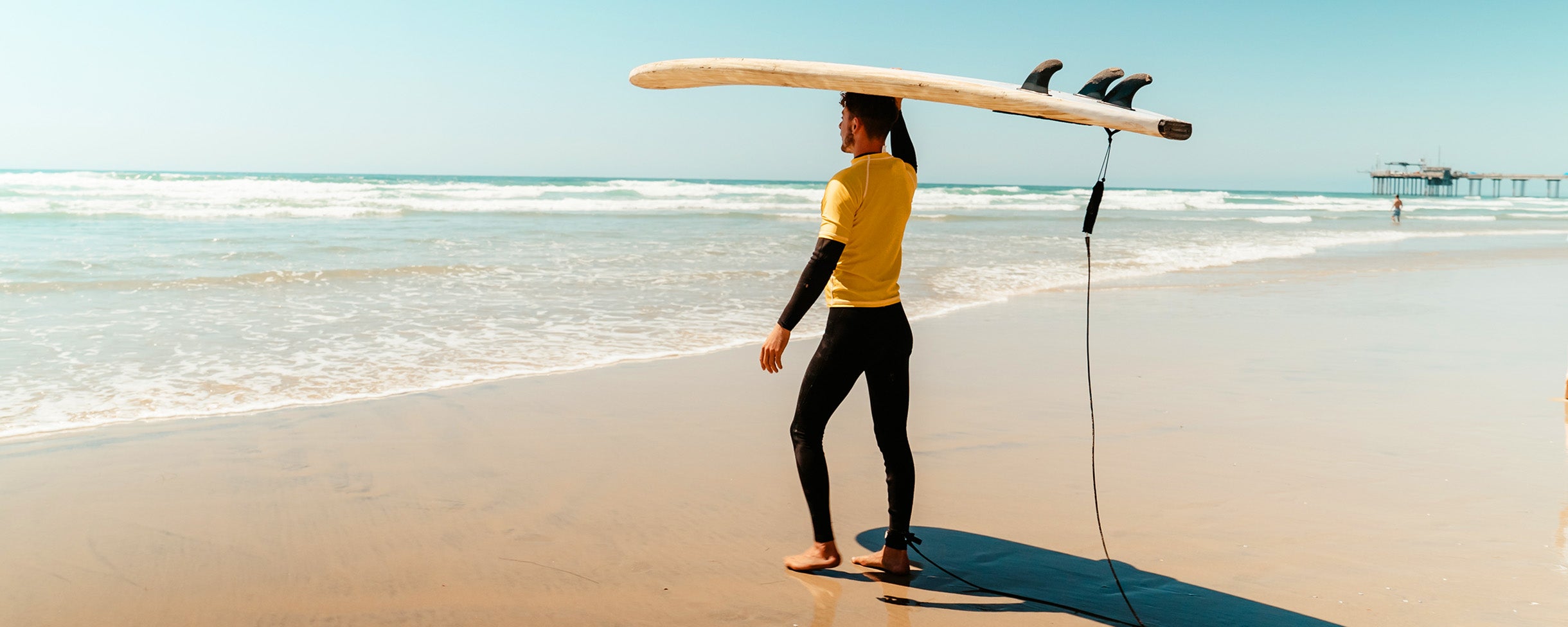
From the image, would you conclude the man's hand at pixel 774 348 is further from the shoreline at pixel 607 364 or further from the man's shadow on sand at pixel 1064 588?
the shoreline at pixel 607 364

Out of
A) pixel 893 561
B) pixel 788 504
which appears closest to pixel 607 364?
pixel 788 504

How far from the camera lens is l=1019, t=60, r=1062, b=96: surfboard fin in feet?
8.76

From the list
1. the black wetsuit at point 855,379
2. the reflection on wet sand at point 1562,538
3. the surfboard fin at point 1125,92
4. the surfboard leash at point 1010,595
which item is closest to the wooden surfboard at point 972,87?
the surfboard fin at point 1125,92

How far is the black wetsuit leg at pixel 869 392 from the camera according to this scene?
3.01m

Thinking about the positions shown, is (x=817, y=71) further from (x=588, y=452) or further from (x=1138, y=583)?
(x=588, y=452)

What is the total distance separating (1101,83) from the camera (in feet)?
8.80

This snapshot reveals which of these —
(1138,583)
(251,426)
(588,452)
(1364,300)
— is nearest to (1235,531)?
(1138,583)

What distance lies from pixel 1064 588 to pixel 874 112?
1.75m

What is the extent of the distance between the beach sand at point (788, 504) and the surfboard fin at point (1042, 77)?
1667 mm

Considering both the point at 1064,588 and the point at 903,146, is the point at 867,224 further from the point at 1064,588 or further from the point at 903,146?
Answer: the point at 1064,588

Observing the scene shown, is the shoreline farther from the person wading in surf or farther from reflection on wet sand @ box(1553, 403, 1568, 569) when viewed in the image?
reflection on wet sand @ box(1553, 403, 1568, 569)

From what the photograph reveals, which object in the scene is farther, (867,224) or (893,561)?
(893,561)

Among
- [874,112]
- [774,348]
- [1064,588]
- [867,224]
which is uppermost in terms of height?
[874,112]

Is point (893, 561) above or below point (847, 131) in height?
below
